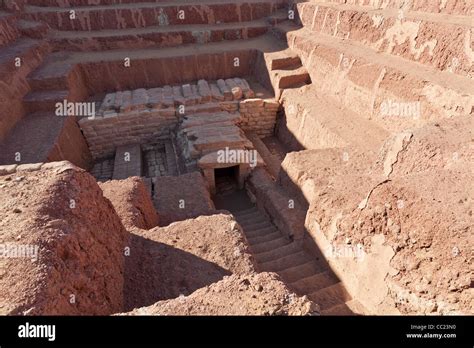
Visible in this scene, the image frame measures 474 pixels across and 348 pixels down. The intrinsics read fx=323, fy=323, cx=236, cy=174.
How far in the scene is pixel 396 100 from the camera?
23.7 feet

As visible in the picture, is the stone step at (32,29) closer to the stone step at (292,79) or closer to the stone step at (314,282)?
the stone step at (292,79)

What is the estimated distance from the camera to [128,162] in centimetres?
946

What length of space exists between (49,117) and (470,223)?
10.3m

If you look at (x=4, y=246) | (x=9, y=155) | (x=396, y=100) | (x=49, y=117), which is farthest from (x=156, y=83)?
(x=4, y=246)

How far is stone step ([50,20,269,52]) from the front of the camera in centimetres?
1229

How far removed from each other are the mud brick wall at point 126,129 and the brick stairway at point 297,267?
15.7 ft

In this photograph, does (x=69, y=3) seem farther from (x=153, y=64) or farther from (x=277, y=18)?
(x=277, y=18)

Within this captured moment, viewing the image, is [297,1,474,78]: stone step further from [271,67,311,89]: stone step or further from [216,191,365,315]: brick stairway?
[216,191,365,315]: brick stairway

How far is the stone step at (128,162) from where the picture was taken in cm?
884

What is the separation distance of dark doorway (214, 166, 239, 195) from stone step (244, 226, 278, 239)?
2.53 meters

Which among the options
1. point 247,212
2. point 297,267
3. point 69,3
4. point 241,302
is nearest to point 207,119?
point 247,212

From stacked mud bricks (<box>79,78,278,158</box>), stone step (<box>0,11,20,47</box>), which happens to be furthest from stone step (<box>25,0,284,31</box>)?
stacked mud bricks (<box>79,78,278,158</box>)

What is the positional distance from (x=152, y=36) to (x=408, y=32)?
9098 mm

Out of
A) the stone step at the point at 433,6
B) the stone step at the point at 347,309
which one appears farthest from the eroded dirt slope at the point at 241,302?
the stone step at the point at 433,6
